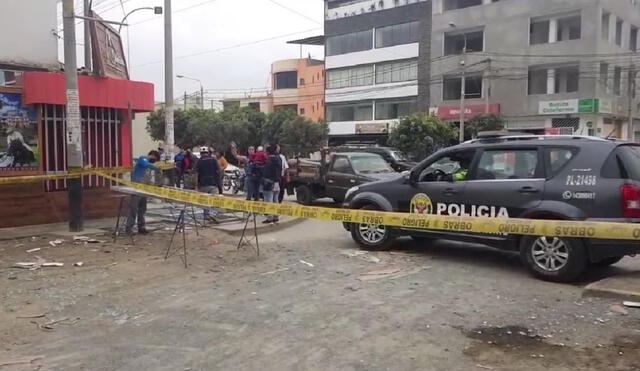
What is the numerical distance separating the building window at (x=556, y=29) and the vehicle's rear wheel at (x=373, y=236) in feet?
113

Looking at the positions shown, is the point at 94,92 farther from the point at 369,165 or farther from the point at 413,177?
the point at 413,177

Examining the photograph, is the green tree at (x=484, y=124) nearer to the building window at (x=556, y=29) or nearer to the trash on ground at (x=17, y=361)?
the building window at (x=556, y=29)

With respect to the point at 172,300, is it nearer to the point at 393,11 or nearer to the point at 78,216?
→ the point at 78,216

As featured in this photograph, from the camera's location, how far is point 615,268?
25.0 feet

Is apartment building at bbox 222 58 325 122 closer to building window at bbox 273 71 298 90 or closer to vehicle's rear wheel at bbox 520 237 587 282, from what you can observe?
building window at bbox 273 71 298 90

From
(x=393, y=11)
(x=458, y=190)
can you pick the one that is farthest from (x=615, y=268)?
(x=393, y=11)

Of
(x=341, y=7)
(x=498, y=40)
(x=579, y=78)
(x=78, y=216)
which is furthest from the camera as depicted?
(x=341, y=7)

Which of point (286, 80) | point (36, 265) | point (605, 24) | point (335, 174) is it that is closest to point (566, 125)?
point (605, 24)

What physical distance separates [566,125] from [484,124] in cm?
528

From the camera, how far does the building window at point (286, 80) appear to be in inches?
2483

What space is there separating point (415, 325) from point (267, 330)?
1.34m

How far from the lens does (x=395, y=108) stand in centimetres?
4862

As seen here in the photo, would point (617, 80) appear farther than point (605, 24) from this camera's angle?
Yes

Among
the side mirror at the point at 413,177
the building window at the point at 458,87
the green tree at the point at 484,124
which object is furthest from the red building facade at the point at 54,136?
the building window at the point at 458,87
